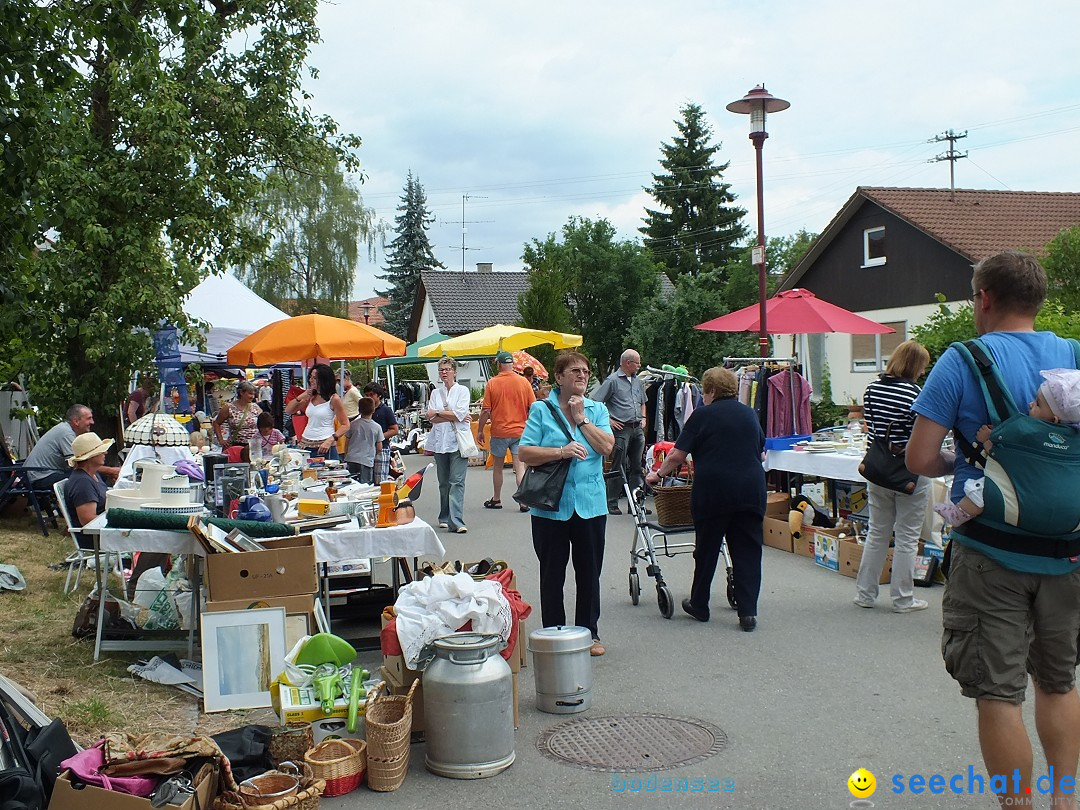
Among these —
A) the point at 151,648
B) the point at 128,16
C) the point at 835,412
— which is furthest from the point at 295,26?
the point at 835,412

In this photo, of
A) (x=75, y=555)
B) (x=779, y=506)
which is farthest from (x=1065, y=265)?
(x=75, y=555)

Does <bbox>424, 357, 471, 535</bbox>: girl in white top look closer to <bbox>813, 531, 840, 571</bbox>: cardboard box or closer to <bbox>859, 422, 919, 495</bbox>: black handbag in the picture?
<bbox>813, 531, 840, 571</bbox>: cardboard box

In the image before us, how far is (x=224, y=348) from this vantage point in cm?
1448

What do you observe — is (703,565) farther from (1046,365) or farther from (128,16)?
(128,16)

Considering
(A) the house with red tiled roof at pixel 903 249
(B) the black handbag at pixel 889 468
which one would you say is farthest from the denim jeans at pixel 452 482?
(A) the house with red tiled roof at pixel 903 249

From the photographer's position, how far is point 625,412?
519 inches

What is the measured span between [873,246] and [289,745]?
29.6 metres

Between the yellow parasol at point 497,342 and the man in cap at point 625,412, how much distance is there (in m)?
5.86

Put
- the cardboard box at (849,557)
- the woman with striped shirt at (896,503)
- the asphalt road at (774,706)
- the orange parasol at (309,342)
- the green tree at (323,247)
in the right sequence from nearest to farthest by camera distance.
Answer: the asphalt road at (774,706) < the woman with striped shirt at (896,503) < the cardboard box at (849,557) < the orange parasol at (309,342) < the green tree at (323,247)

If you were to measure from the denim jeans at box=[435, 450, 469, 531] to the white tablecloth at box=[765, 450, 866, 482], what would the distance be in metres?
3.56

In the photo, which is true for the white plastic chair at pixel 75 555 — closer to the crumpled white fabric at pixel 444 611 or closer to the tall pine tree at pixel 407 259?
the crumpled white fabric at pixel 444 611

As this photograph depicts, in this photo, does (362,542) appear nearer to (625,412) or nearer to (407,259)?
(625,412)

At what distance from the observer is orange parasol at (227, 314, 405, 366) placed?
12.1 metres

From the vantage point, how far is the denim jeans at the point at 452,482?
11836mm
